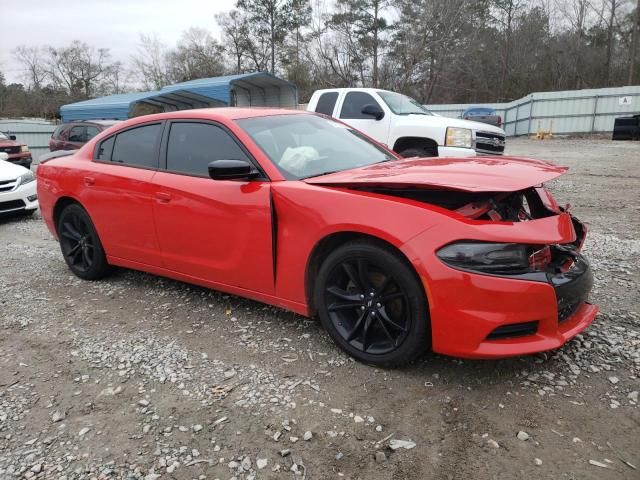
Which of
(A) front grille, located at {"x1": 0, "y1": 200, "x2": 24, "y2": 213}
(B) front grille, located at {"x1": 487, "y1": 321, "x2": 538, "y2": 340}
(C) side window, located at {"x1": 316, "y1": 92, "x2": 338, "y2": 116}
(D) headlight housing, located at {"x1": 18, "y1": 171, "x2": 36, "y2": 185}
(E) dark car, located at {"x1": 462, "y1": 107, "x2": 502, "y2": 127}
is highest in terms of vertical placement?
(C) side window, located at {"x1": 316, "y1": 92, "x2": 338, "y2": 116}

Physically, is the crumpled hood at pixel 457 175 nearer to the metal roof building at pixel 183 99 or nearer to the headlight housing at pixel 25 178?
the headlight housing at pixel 25 178

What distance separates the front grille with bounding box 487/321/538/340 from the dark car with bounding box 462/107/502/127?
72.1 feet

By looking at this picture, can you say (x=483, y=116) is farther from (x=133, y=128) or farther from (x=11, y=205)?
(x=133, y=128)

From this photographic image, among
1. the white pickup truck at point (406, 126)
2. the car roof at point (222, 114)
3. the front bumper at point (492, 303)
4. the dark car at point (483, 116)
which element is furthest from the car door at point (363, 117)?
the dark car at point (483, 116)

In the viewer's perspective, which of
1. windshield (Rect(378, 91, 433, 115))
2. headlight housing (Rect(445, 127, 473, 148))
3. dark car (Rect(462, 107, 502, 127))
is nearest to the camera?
headlight housing (Rect(445, 127, 473, 148))

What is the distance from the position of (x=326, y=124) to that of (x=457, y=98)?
37633 millimetres

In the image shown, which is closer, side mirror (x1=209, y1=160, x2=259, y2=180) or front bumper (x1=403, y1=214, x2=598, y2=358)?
front bumper (x1=403, y1=214, x2=598, y2=358)

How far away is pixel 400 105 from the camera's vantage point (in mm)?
8086

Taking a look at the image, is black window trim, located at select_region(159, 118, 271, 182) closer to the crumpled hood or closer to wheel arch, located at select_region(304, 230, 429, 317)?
the crumpled hood

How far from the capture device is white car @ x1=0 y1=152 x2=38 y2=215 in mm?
7406

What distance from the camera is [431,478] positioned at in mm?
1978

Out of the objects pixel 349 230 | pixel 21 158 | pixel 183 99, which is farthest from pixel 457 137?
pixel 183 99

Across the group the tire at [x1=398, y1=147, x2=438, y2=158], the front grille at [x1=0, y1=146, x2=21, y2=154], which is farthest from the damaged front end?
the front grille at [x1=0, y1=146, x2=21, y2=154]

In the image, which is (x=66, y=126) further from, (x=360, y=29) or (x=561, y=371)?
(x=360, y=29)
